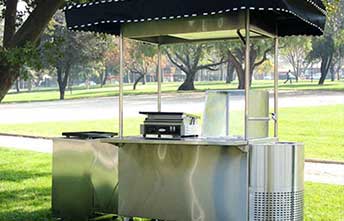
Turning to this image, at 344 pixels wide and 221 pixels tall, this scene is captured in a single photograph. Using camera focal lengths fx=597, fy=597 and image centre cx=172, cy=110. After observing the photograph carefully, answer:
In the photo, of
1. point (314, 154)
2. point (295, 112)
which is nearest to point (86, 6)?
point (314, 154)

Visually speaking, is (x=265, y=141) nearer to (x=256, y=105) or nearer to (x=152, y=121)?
(x=256, y=105)

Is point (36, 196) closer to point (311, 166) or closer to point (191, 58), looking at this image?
point (311, 166)

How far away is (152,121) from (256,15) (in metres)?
1.54

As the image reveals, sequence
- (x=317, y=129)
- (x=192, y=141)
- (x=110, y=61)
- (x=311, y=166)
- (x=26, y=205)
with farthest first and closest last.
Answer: (x=110, y=61) → (x=317, y=129) → (x=311, y=166) → (x=26, y=205) → (x=192, y=141)

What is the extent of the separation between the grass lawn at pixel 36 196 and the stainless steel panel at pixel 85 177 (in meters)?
0.56

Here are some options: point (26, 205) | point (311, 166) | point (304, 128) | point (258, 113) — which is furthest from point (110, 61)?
point (258, 113)

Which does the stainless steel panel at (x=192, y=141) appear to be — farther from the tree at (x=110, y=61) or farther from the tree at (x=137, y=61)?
the tree at (x=110, y=61)

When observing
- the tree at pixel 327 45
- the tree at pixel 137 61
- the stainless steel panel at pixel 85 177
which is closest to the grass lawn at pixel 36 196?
the stainless steel panel at pixel 85 177

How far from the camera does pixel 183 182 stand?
20.3ft

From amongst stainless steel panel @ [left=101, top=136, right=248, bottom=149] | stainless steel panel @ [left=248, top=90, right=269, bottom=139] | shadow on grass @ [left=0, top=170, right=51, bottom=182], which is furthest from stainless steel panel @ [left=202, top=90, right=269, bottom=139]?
shadow on grass @ [left=0, top=170, right=51, bottom=182]

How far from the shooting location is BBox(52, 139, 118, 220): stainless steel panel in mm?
6973

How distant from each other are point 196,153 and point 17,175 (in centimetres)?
595

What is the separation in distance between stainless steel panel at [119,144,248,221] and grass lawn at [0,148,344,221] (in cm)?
160

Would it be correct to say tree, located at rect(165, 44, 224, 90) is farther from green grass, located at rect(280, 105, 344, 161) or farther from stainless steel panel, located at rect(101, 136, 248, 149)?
stainless steel panel, located at rect(101, 136, 248, 149)
